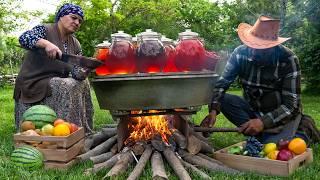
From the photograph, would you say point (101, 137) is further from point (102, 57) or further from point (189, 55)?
point (189, 55)

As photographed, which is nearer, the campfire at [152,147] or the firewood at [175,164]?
the firewood at [175,164]

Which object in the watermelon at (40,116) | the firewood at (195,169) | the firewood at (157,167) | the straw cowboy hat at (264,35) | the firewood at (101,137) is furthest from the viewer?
→ the firewood at (101,137)

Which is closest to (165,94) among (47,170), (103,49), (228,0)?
(103,49)

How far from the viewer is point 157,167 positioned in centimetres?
368

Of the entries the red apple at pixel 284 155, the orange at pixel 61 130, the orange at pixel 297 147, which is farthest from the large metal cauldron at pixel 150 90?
the orange at pixel 297 147

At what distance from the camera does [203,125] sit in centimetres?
454

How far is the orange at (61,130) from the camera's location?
4.02 meters

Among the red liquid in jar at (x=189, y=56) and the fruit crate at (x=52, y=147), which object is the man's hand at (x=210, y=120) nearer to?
the red liquid in jar at (x=189, y=56)

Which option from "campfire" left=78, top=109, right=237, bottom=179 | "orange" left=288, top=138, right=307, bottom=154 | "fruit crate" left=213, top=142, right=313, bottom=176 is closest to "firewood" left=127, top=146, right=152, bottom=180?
"campfire" left=78, top=109, right=237, bottom=179

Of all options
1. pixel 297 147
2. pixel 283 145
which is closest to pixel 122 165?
pixel 283 145

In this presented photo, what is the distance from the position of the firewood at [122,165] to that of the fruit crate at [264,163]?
0.81 meters

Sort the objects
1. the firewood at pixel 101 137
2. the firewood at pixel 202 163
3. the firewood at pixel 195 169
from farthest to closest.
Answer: the firewood at pixel 101 137 → the firewood at pixel 202 163 → the firewood at pixel 195 169

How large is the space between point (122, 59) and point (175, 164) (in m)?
1.01

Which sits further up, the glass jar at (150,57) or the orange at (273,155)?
the glass jar at (150,57)
